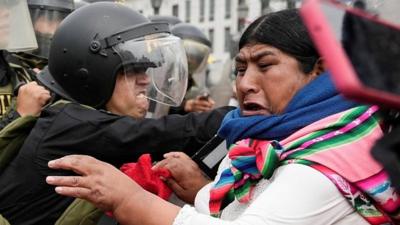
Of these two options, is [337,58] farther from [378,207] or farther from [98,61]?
[98,61]

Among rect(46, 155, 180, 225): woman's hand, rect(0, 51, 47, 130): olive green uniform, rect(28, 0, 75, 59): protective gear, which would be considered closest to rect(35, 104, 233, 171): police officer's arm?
rect(46, 155, 180, 225): woman's hand

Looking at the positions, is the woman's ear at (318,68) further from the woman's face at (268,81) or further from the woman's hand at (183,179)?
the woman's hand at (183,179)

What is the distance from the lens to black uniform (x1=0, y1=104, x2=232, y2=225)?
99.7 inches

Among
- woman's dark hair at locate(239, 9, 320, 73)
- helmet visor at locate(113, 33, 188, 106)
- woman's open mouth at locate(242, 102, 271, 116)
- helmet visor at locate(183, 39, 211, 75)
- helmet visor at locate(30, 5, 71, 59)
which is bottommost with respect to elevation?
helmet visor at locate(183, 39, 211, 75)

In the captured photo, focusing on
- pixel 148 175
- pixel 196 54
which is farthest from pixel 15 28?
pixel 196 54

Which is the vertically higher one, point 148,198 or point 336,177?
point 336,177

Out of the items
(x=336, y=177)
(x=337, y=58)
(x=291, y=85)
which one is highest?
(x=337, y=58)

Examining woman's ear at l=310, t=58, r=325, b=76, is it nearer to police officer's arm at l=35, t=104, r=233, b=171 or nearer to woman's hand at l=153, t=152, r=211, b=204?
woman's hand at l=153, t=152, r=211, b=204

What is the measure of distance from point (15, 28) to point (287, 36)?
2109 millimetres

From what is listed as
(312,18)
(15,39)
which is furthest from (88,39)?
(312,18)

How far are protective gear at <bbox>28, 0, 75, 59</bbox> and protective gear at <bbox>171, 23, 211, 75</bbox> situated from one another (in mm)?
1810

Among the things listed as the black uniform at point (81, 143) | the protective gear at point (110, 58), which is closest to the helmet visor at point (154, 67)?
the protective gear at point (110, 58)

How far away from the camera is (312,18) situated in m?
0.85

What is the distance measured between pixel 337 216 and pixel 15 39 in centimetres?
241
